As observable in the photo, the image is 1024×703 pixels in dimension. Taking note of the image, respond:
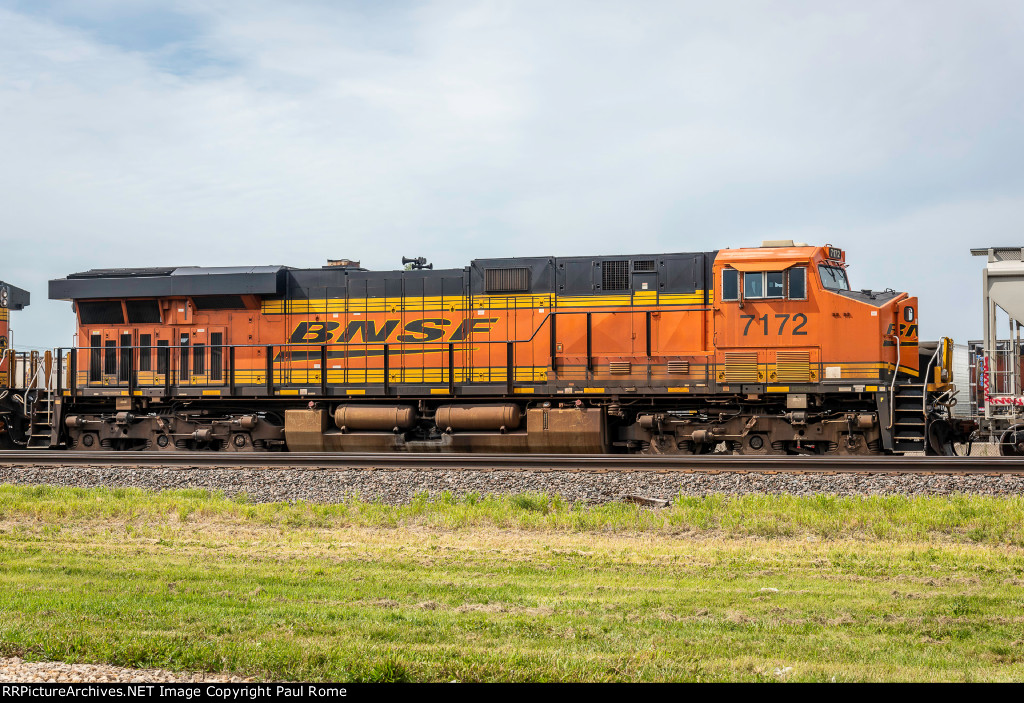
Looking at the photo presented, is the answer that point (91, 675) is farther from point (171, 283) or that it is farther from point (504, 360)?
point (171, 283)

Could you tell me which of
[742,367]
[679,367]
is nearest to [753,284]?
[742,367]

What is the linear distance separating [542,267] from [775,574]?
10.4 m

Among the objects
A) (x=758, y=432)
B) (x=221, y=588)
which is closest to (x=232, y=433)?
(x=758, y=432)

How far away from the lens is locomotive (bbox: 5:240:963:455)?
623 inches

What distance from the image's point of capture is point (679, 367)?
647 inches

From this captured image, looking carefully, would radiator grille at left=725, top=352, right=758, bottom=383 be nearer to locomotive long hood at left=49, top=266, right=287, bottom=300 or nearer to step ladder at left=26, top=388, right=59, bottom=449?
locomotive long hood at left=49, top=266, right=287, bottom=300

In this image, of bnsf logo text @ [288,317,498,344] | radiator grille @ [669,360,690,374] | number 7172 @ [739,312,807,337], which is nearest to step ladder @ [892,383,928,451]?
number 7172 @ [739,312,807,337]

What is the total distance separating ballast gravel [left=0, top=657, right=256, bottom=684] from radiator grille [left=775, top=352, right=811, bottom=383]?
12669 mm

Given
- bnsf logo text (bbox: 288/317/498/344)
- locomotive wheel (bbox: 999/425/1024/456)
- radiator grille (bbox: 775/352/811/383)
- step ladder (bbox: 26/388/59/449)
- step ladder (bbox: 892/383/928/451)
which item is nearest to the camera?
step ladder (bbox: 892/383/928/451)

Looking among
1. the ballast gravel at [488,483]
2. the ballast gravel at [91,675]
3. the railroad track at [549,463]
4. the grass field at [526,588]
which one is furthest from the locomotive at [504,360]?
the ballast gravel at [91,675]

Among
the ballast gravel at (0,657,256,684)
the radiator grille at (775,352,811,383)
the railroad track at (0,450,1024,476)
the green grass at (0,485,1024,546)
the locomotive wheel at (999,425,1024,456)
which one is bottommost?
the green grass at (0,485,1024,546)

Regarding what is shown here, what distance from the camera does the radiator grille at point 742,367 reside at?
1603cm

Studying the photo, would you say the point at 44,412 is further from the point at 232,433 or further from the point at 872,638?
the point at 872,638
